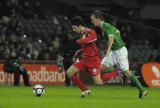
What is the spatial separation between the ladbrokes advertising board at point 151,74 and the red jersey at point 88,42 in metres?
10.6

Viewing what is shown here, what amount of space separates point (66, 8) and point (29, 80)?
8.82m

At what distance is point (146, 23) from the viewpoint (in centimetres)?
3875

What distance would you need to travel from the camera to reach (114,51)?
18266 millimetres

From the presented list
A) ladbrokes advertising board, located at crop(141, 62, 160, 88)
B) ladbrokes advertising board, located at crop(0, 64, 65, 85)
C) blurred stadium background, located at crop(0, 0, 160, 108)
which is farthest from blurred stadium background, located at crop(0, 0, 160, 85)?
ladbrokes advertising board, located at crop(141, 62, 160, 88)

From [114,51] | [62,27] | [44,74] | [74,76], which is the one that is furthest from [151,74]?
[74,76]

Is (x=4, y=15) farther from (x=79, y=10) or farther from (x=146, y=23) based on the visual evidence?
(x=146, y=23)

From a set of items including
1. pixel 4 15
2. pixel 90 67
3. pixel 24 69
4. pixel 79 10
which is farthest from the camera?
pixel 79 10

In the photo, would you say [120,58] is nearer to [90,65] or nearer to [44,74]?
[90,65]

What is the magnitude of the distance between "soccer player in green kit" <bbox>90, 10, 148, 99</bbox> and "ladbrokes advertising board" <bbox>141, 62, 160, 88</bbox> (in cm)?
1020

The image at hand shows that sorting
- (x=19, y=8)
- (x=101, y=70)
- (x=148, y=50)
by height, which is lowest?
(x=101, y=70)

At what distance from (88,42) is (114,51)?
2.55ft

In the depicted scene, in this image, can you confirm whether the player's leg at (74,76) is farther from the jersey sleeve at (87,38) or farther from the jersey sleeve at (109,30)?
the jersey sleeve at (109,30)

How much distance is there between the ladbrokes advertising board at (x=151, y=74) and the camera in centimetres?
2872

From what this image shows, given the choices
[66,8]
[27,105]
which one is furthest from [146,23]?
[27,105]
